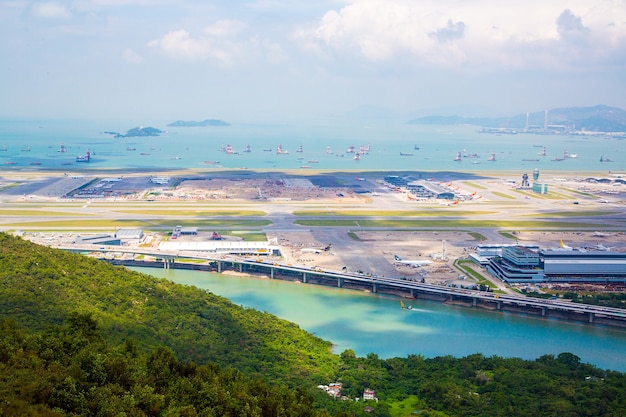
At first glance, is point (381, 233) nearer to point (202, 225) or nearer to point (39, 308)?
point (202, 225)

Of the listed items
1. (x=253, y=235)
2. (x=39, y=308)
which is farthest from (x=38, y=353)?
(x=253, y=235)

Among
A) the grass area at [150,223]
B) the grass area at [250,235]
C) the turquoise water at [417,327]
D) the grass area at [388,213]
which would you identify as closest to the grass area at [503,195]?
the grass area at [388,213]

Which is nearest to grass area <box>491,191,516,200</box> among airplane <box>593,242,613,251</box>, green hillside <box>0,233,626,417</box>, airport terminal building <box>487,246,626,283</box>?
airplane <box>593,242,613,251</box>

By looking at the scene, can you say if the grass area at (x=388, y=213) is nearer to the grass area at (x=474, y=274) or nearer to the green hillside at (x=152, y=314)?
the grass area at (x=474, y=274)

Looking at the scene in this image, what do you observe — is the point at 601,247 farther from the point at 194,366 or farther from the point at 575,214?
the point at 194,366

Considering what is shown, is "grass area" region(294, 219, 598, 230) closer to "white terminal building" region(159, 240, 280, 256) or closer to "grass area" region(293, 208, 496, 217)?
"grass area" region(293, 208, 496, 217)

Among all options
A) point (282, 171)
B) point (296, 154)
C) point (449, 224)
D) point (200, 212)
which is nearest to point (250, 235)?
point (200, 212)
